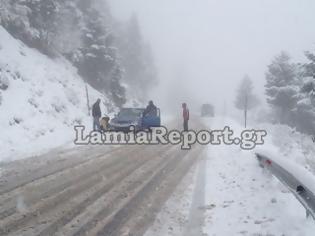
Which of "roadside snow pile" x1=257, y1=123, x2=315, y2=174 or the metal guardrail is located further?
"roadside snow pile" x1=257, y1=123, x2=315, y2=174

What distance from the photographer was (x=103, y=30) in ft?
116

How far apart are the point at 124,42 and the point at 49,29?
1212 inches

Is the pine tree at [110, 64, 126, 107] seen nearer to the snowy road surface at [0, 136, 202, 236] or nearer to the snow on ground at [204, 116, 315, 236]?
the snowy road surface at [0, 136, 202, 236]

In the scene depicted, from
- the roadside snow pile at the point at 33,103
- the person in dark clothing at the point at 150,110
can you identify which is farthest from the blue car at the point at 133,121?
the roadside snow pile at the point at 33,103

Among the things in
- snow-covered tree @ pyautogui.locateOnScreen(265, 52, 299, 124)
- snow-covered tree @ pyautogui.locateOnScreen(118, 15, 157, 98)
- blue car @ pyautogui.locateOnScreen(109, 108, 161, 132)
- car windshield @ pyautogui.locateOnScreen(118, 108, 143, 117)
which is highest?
snow-covered tree @ pyautogui.locateOnScreen(118, 15, 157, 98)

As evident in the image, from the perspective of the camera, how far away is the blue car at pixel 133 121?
2278 centimetres

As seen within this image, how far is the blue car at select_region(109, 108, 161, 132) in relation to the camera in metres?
22.8

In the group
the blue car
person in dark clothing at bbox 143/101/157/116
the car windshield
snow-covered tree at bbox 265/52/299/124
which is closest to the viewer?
the blue car

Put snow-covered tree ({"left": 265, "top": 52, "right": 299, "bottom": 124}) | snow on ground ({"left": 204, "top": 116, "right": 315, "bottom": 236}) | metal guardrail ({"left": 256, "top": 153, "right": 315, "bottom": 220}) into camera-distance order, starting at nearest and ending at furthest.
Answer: metal guardrail ({"left": 256, "top": 153, "right": 315, "bottom": 220})
snow on ground ({"left": 204, "top": 116, "right": 315, "bottom": 236})
snow-covered tree ({"left": 265, "top": 52, "right": 299, "bottom": 124})

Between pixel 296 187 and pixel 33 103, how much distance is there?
17.0m

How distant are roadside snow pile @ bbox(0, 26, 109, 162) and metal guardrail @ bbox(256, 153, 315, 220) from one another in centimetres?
871

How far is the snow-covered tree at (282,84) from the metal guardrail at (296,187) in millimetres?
37916

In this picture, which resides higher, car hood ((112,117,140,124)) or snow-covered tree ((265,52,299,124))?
snow-covered tree ((265,52,299,124))

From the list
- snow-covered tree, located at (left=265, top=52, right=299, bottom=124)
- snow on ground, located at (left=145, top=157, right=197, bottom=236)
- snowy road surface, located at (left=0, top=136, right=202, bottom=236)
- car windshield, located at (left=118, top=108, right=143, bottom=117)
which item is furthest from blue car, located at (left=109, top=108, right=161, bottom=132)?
snow-covered tree, located at (left=265, top=52, right=299, bottom=124)
